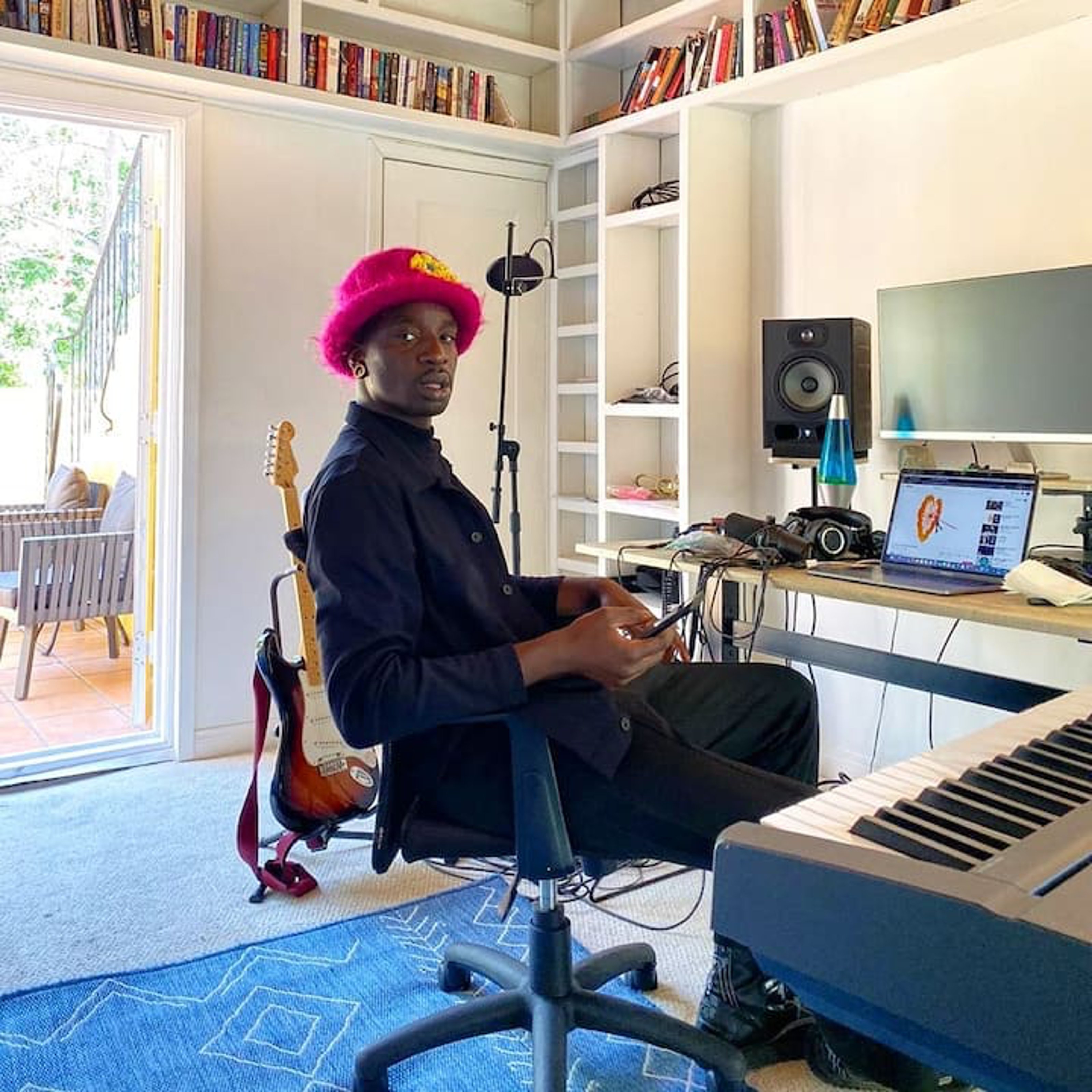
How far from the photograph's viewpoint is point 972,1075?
58cm

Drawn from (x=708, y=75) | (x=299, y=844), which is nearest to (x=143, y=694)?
(x=299, y=844)

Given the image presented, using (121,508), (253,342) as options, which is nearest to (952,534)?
(253,342)

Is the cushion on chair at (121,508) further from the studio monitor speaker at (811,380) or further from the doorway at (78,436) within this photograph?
the studio monitor speaker at (811,380)

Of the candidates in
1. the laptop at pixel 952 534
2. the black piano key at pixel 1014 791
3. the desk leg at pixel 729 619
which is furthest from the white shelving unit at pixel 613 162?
the black piano key at pixel 1014 791

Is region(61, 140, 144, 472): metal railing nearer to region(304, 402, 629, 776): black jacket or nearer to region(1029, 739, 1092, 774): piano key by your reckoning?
region(304, 402, 629, 776): black jacket

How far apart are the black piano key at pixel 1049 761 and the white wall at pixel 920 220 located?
1888mm

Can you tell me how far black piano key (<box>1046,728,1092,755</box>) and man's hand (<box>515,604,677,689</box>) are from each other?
61 cm

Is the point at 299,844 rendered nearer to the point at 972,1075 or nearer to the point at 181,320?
the point at 181,320

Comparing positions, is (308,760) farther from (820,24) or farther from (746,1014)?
(820,24)

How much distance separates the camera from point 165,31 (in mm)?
2982

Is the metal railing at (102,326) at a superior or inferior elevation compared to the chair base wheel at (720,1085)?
superior

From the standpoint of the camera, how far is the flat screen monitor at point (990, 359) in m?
2.35

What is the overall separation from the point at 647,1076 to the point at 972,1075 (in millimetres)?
1267

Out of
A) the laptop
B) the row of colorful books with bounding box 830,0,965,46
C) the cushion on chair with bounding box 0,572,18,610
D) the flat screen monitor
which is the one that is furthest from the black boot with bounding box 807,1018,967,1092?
the cushion on chair with bounding box 0,572,18,610
